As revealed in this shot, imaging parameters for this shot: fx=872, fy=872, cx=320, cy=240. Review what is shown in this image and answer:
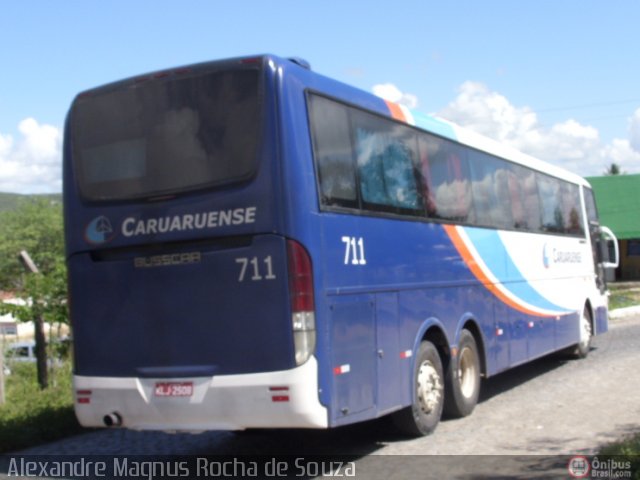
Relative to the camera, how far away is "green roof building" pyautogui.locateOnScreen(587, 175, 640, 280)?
1747 inches

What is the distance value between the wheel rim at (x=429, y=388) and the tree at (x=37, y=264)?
19.5ft

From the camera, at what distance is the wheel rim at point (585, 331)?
1552 centimetres

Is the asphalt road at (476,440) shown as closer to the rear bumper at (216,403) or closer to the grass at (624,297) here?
the rear bumper at (216,403)

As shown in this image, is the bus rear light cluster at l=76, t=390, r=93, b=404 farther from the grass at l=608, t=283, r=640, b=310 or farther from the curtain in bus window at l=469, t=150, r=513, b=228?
the grass at l=608, t=283, r=640, b=310

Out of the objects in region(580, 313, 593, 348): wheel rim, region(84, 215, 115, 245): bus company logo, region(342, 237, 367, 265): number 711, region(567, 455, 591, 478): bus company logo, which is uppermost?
region(84, 215, 115, 245): bus company logo

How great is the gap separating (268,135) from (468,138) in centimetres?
484

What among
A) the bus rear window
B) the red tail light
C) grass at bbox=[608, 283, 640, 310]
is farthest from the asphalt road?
grass at bbox=[608, 283, 640, 310]

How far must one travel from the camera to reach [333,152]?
25.6 feet

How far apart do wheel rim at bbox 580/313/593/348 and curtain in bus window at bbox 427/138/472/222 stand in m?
5.75

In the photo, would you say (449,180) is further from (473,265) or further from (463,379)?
(463,379)

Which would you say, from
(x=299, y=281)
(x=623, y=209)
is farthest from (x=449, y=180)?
(x=623, y=209)

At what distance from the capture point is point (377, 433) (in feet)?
31.4

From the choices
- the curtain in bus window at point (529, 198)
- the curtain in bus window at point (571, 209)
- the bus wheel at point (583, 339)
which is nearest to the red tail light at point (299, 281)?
the curtain in bus window at point (529, 198)

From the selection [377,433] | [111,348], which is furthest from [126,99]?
[377,433]
